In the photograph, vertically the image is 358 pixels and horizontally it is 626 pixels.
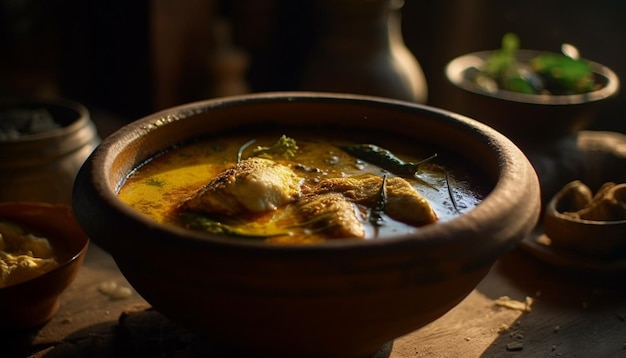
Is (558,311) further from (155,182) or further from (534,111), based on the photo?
(155,182)

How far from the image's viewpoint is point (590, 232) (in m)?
2.86

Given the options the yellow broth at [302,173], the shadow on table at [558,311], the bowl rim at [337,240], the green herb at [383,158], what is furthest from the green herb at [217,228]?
the shadow on table at [558,311]

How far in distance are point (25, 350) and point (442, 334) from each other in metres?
1.61

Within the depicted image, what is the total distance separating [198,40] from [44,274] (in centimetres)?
382

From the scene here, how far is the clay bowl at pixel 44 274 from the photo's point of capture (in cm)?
238

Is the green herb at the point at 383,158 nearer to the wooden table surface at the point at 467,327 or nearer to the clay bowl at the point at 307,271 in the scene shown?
the clay bowl at the point at 307,271

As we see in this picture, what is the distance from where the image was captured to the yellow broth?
2135 millimetres

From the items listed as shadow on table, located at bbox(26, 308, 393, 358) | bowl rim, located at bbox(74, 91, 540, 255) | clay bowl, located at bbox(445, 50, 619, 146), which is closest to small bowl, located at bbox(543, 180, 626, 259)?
clay bowl, located at bbox(445, 50, 619, 146)

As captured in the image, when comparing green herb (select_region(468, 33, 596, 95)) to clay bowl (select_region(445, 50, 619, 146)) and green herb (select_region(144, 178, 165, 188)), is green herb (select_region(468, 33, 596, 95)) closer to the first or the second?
clay bowl (select_region(445, 50, 619, 146))

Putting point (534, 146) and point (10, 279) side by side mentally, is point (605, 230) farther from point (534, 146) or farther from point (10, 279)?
point (10, 279)

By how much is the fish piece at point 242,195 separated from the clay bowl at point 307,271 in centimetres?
30

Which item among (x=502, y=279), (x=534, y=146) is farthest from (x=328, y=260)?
(x=534, y=146)

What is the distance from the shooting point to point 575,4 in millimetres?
5203

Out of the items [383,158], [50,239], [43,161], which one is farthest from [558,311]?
[43,161]
